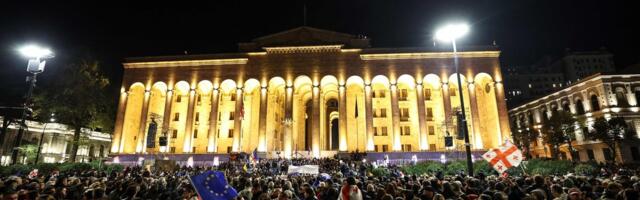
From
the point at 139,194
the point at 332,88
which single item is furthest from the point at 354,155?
the point at 139,194

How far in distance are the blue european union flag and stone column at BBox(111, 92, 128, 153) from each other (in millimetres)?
42041

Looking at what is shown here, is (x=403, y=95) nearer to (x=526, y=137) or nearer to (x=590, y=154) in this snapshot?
(x=526, y=137)

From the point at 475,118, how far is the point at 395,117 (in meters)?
9.61

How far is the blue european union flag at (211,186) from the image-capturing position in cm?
656

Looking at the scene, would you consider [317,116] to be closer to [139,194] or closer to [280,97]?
[280,97]

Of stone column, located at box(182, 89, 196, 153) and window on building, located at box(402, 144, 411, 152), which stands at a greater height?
stone column, located at box(182, 89, 196, 153)

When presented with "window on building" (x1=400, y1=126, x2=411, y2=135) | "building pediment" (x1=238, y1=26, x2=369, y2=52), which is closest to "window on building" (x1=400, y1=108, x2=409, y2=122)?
"window on building" (x1=400, y1=126, x2=411, y2=135)

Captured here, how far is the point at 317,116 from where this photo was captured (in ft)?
139

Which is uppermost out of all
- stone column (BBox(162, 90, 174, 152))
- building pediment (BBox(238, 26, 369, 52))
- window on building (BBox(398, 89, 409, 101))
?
building pediment (BBox(238, 26, 369, 52))

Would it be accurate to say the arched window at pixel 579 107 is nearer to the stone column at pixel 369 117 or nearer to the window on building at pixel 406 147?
the window on building at pixel 406 147

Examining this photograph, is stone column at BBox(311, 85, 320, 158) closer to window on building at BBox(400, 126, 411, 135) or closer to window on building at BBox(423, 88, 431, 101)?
window on building at BBox(400, 126, 411, 135)

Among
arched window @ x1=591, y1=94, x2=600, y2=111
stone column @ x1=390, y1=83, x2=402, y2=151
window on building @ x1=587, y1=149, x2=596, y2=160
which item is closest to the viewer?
stone column @ x1=390, y1=83, x2=402, y2=151

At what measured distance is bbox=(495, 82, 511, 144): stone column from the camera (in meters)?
40.8

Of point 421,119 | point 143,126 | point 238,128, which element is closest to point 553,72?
point 421,119
